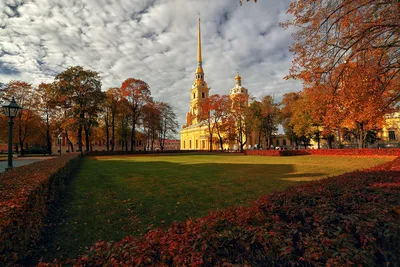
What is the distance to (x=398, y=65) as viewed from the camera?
8.04 m

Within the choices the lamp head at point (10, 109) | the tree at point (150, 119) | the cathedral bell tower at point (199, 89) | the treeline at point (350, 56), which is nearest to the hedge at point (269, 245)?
the treeline at point (350, 56)

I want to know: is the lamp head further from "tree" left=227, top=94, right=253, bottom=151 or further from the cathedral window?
the cathedral window

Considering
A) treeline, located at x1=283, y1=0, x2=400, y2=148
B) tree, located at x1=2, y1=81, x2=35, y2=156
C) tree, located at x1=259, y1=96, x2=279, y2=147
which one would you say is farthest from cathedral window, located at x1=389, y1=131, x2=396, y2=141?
tree, located at x1=2, y1=81, x2=35, y2=156

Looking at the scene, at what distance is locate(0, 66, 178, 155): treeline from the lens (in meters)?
30.5

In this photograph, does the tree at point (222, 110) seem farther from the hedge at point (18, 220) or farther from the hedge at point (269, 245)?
the hedge at point (269, 245)

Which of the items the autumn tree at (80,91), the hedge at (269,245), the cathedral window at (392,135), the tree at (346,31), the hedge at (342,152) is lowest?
the hedge at (342,152)

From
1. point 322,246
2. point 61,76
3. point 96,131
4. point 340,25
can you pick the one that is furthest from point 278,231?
point 96,131

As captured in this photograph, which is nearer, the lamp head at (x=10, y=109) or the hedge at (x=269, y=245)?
the hedge at (x=269, y=245)

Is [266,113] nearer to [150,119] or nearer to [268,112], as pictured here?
[268,112]

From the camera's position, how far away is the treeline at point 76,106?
100 ft

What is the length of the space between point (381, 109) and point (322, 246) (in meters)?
9.85

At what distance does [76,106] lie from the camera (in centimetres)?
3005

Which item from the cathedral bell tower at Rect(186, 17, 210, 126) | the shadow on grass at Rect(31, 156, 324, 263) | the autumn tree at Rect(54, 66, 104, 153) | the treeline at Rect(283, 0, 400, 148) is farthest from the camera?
the cathedral bell tower at Rect(186, 17, 210, 126)

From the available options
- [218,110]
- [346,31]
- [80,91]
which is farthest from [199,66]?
[346,31]
